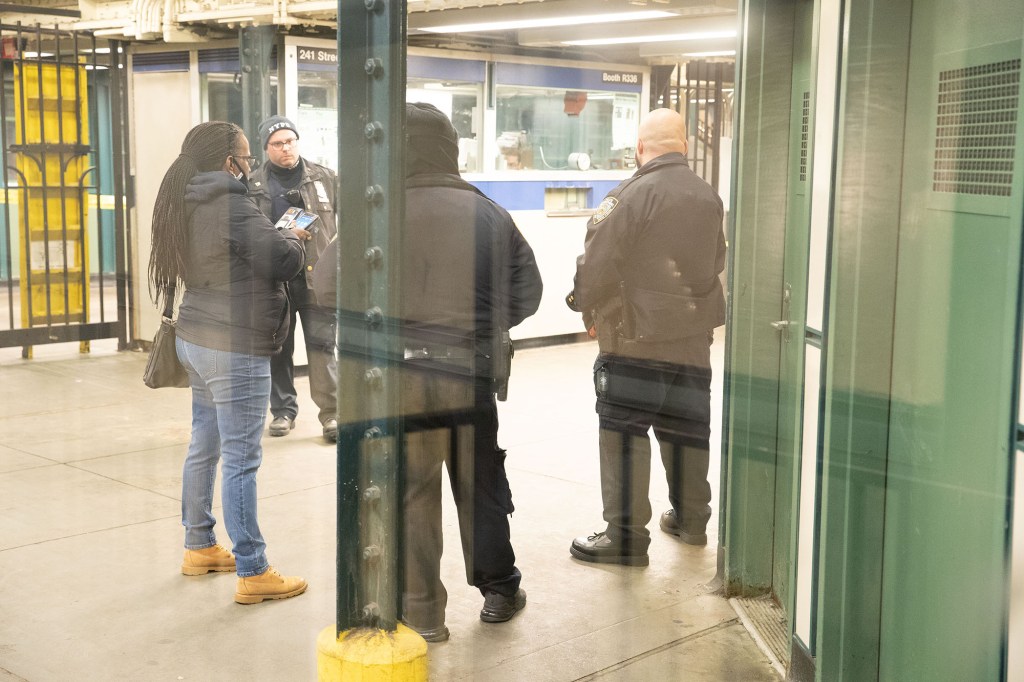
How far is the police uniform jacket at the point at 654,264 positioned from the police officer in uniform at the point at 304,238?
235 cm

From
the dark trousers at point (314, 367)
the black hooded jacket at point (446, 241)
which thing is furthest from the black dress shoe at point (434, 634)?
the dark trousers at point (314, 367)

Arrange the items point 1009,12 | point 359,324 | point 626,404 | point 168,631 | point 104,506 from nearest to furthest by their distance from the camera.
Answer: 1. point 1009,12
2. point 359,324
3. point 168,631
4. point 626,404
5. point 104,506

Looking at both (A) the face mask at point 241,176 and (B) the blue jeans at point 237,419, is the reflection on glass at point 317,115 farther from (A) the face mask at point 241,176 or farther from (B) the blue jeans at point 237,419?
(B) the blue jeans at point 237,419

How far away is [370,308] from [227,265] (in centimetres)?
147

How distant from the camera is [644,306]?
4.88 m

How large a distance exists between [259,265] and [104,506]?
1978mm

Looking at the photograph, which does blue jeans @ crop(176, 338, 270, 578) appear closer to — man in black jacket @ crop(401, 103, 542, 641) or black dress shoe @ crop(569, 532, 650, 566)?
man in black jacket @ crop(401, 103, 542, 641)

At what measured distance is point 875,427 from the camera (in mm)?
3146

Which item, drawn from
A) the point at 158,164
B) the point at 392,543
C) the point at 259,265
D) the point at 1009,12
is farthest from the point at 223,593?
the point at 158,164

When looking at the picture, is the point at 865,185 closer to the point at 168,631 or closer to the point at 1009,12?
the point at 1009,12

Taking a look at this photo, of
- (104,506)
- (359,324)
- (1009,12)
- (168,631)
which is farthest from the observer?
(104,506)

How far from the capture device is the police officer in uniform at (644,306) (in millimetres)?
4789

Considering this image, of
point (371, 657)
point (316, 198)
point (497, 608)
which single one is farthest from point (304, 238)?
point (371, 657)

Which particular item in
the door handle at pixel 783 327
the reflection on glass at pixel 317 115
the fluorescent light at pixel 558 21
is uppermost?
the fluorescent light at pixel 558 21
